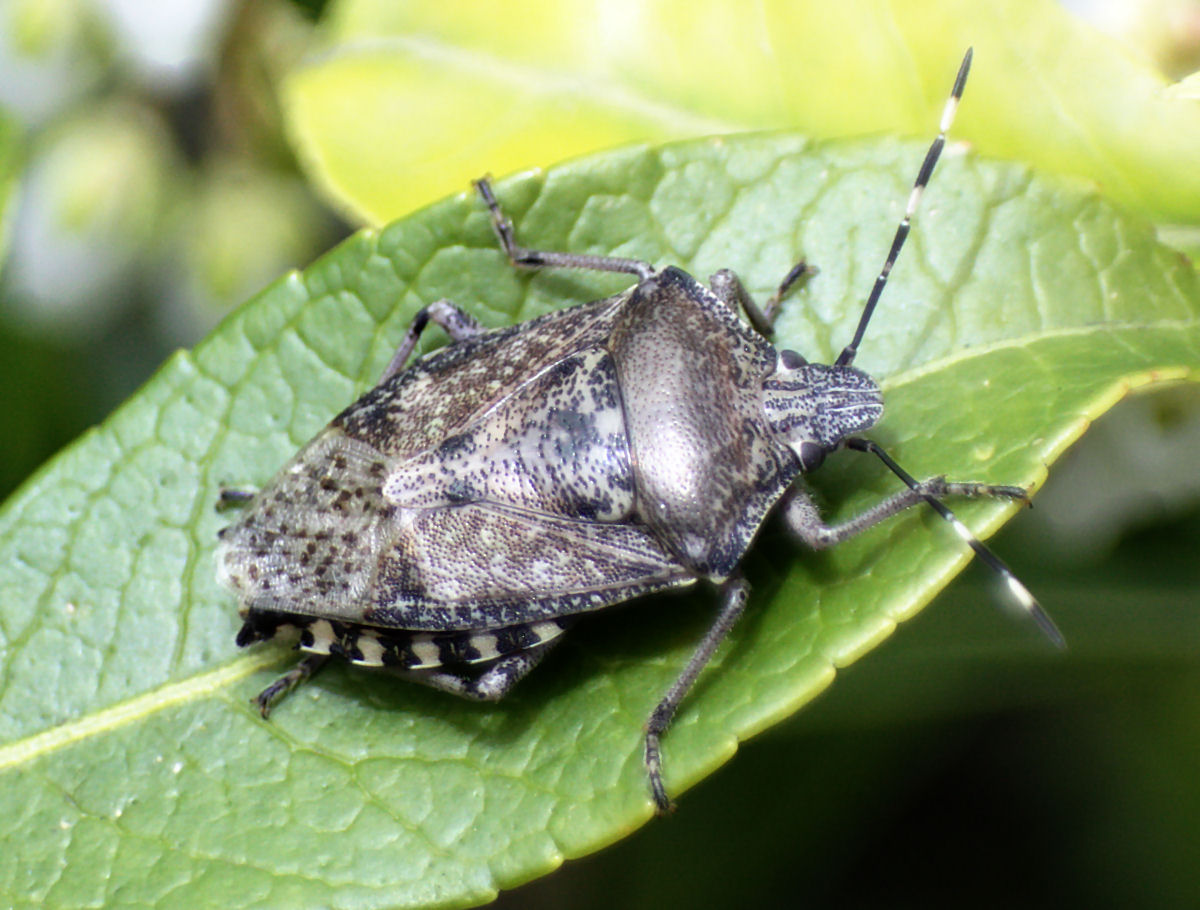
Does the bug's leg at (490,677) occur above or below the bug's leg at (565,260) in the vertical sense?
below

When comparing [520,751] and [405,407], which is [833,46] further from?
[520,751]

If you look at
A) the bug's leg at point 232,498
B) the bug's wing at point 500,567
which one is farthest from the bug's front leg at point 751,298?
the bug's leg at point 232,498

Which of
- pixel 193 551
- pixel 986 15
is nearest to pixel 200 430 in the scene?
pixel 193 551

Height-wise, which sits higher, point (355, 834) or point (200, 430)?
point (200, 430)

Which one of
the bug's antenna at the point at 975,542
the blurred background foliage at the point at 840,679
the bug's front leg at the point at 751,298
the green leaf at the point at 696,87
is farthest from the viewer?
the blurred background foliage at the point at 840,679

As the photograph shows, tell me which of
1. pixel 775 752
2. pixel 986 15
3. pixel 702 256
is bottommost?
pixel 775 752

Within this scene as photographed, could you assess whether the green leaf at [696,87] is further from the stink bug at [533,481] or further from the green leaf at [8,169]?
the green leaf at [8,169]

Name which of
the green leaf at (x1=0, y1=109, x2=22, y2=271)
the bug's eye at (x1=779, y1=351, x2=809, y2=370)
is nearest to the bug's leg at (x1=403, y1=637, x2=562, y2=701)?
the bug's eye at (x1=779, y1=351, x2=809, y2=370)
